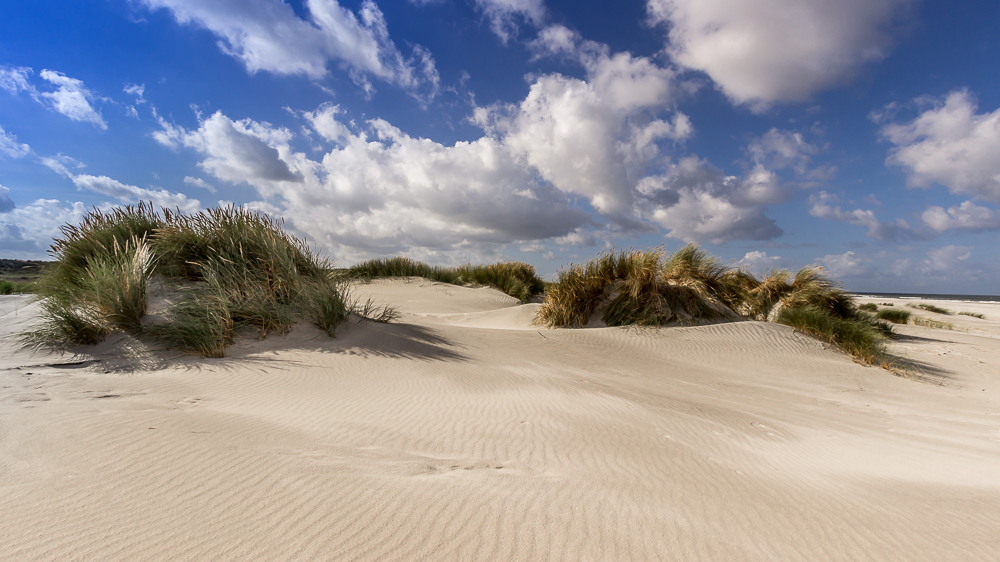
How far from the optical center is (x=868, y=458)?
312 centimetres

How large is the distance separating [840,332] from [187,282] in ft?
35.0

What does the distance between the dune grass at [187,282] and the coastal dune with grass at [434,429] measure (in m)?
0.04

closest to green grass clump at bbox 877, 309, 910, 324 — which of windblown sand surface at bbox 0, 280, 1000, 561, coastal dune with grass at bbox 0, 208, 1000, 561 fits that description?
coastal dune with grass at bbox 0, 208, 1000, 561

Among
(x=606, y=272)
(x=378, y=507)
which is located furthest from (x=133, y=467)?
(x=606, y=272)

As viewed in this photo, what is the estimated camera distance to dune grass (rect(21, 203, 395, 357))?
15.6 feet

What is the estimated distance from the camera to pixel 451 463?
2.30m

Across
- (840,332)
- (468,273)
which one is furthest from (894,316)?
(468,273)

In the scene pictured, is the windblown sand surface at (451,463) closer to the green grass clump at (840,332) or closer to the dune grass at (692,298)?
the green grass clump at (840,332)

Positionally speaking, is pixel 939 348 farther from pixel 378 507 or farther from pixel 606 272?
pixel 378 507

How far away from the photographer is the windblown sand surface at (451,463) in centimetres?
154

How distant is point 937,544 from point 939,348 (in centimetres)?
909

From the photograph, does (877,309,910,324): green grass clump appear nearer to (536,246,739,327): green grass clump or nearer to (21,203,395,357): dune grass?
(536,246,739,327): green grass clump

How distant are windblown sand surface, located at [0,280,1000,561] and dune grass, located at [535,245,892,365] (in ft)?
9.44

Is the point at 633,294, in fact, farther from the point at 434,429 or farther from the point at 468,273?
the point at 468,273
